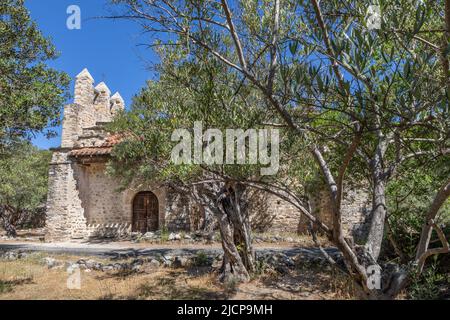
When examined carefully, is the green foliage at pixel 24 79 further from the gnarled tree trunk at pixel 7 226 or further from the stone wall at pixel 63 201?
the gnarled tree trunk at pixel 7 226

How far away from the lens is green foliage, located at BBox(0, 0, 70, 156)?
693cm

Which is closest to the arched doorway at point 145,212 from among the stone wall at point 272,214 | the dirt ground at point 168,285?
the stone wall at point 272,214

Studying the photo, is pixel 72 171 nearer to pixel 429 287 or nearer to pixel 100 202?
pixel 100 202

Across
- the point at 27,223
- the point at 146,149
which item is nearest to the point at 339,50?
the point at 146,149

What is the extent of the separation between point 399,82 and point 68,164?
15.3 metres

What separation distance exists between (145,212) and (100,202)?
237 cm

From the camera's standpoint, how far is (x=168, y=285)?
289 inches

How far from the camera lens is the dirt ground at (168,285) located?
640 centimetres

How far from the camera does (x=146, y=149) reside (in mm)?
5680

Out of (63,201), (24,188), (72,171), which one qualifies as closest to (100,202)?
(63,201)
